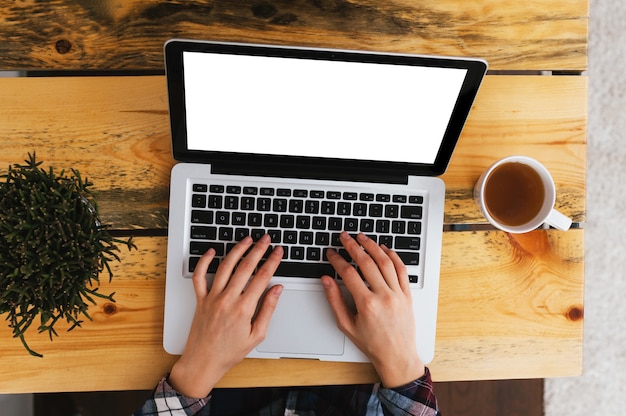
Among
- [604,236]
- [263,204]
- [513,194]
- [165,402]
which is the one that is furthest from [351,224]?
[604,236]

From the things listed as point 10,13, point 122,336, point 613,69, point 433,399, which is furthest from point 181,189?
point 613,69

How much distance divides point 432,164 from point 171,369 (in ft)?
1.54

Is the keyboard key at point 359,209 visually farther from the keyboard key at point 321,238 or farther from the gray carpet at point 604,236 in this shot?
the gray carpet at point 604,236

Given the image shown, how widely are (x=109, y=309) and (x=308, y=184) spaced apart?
0.34m

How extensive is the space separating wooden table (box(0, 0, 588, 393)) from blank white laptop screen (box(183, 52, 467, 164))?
0.35 feet

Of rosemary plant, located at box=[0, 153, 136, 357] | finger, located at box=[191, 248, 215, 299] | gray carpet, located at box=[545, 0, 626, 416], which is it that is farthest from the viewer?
gray carpet, located at box=[545, 0, 626, 416]

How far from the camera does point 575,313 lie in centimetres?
76

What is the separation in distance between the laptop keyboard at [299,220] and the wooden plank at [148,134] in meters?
0.07

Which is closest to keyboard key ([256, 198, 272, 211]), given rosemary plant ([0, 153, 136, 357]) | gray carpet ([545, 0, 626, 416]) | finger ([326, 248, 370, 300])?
finger ([326, 248, 370, 300])

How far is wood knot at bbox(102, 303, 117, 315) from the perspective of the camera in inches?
28.5

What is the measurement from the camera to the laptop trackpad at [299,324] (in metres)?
0.72

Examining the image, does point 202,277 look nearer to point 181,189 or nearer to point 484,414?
point 181,189

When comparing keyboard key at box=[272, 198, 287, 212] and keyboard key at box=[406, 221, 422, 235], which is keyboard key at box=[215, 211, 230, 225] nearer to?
keyboard key at box=[272, 198, 287, 212]

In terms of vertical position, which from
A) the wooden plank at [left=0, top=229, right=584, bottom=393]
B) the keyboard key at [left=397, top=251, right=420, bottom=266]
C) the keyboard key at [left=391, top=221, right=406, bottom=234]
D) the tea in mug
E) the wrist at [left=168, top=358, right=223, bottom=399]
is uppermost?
the tea in mug
